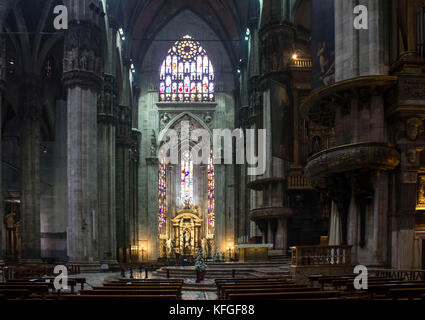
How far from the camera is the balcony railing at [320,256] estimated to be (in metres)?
15.4

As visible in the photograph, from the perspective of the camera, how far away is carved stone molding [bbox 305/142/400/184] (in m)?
15.0

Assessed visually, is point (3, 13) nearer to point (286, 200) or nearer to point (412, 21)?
point (286, 200)

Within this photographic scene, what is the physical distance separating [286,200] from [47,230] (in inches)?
801

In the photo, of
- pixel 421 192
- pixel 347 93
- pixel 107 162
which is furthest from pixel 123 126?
pixel 421 192

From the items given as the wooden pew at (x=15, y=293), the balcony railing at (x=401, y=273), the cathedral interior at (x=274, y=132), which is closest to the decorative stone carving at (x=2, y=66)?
the cathedral interior at (x=274, y=132)

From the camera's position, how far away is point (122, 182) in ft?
143

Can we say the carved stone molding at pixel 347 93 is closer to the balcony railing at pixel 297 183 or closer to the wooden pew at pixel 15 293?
the wooden pew at pixel 15 293

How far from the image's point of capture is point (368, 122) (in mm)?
16031

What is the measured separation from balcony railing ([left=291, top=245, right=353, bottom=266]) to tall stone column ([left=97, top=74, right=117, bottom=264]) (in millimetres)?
21300

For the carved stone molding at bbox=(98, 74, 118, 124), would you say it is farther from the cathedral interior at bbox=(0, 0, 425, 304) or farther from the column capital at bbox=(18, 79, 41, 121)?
the column capital at bbox=(18, 79, 41, 121)

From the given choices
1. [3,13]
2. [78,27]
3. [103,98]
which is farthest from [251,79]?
[3,13]

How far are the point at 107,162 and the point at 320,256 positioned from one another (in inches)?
921

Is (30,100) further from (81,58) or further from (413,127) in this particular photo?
(413,127)

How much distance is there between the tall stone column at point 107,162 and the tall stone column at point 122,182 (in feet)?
17.5
